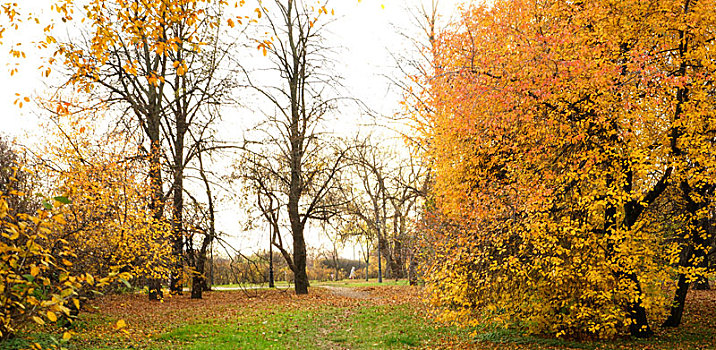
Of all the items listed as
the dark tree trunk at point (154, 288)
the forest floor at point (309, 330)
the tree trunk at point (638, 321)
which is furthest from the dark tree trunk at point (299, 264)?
the tree trunk at point (638, 321)

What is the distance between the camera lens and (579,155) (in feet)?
27.0

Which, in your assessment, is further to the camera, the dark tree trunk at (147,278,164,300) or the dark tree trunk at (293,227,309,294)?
the dark tree trunk at (293,227,309,294)

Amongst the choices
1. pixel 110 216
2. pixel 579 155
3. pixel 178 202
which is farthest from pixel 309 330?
pixel 178 202

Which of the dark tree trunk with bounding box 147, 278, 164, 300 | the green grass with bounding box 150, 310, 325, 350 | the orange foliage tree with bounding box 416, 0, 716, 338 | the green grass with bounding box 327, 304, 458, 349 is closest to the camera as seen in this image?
the orange foliage tree with bounding box 416, 0, 716, 338

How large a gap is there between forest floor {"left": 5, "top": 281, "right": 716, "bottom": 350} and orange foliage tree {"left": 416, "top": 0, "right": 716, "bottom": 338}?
1.16 meters

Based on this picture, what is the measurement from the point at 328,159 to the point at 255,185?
10.1 ft

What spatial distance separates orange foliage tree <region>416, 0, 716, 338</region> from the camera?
26.6 feet

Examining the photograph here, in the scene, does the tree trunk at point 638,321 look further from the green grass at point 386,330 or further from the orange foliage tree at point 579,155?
the green grass at point 386,330

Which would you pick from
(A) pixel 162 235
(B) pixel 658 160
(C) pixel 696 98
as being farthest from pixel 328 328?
(C) pixel 696 98

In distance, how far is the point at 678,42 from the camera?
28.4ft

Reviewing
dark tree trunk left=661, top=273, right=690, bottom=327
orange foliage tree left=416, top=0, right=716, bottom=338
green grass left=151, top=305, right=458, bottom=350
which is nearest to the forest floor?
green grass left=151, top=305, right=458, bottom=350

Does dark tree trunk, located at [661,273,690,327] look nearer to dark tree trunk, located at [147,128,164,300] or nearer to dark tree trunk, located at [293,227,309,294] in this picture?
dark tree trunk, located at [147,128,164,300]

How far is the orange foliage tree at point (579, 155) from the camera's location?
8102mm

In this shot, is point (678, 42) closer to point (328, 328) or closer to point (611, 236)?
point (611, 236)
